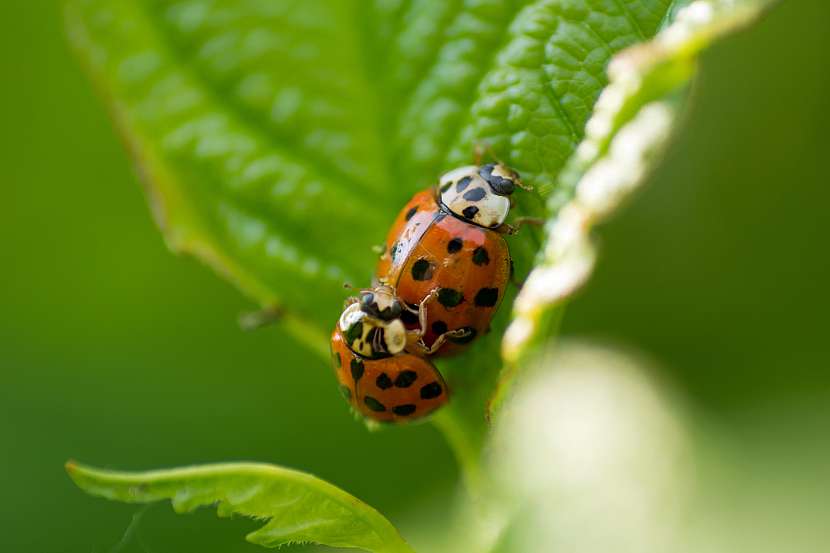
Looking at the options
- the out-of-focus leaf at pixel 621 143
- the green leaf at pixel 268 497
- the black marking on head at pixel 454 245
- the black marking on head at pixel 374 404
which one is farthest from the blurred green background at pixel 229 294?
the out-of-focus leaf at pixel 621 143

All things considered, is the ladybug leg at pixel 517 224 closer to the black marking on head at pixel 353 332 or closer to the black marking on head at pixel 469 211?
the black marking on head at pixel 469 211

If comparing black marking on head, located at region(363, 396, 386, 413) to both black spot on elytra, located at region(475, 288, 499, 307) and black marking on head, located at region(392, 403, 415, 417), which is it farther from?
black spot on elytra, located at region(475, 288, 499, 307)

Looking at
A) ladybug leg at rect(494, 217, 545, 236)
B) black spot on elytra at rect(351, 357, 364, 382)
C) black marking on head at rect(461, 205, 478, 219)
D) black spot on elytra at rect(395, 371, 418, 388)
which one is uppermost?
black marking on head at rect(461, 205, 478, 219)

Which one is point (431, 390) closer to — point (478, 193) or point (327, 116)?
point (478, 193)

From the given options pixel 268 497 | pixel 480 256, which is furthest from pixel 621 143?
pixel 480 256

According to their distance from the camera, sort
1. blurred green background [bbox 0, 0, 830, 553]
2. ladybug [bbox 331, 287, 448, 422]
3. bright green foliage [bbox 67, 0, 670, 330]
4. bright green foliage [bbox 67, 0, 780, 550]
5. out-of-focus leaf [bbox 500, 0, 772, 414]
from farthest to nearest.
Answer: blurred green background [bbox 0, 0, 830, 553], ladybug [bbox 331, 287, 448, 422], bright green foliage [bbox 67, 0, 670, 330], bright green foliage [bbox 67, 0, 780, 550], out-of-focus leaf [bbox 500, 0, 772, 414]

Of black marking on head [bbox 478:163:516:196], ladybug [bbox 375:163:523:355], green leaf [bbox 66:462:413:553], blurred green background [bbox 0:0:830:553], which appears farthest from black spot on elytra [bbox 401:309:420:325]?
blurred green background [bbox 0:0:830:553]

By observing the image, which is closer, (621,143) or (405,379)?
(621,143)
